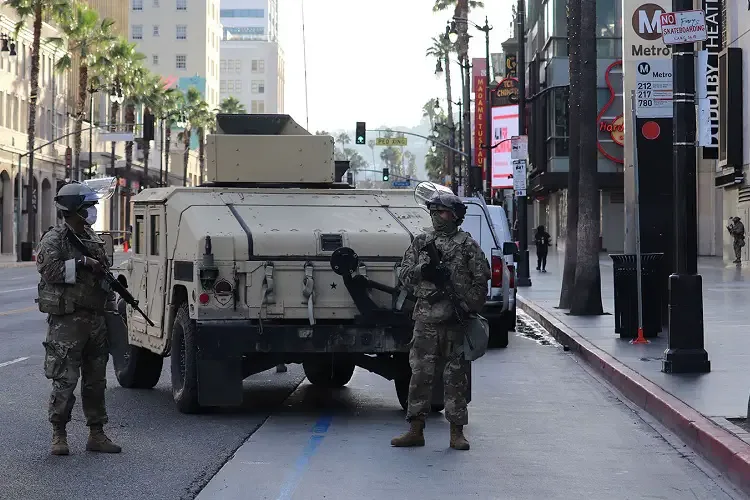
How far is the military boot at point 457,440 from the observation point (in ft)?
31.8

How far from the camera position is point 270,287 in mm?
11078

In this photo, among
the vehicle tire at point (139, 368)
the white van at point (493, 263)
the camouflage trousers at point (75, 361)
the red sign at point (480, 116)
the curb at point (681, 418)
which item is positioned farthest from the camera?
the red sign at point (480, 116)

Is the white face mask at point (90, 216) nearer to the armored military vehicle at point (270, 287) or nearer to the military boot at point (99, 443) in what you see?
the armored military vehicle at point (270, 287)

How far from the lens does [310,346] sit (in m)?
11.2

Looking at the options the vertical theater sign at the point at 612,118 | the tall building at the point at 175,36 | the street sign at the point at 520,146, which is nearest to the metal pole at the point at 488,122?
the vertical theater sign at the point at 612,118

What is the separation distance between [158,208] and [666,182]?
936cm

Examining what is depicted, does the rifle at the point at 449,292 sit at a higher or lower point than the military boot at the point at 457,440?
higher

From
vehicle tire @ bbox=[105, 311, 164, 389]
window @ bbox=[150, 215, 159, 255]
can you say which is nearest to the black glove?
window @ bbox=[150, 215, 159, 255]

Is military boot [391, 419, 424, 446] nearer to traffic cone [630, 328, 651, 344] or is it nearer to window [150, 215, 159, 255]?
window [150, 215, 159, 255]

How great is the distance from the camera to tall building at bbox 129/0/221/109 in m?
148

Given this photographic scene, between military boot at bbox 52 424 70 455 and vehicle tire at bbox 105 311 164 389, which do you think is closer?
military boot at bbox 52 424 70 455

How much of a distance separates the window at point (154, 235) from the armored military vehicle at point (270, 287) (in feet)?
0.10

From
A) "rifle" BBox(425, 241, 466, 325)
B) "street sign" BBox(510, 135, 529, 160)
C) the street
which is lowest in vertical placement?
the street

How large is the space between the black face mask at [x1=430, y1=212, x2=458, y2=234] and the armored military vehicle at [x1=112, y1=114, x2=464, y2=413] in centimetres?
103
